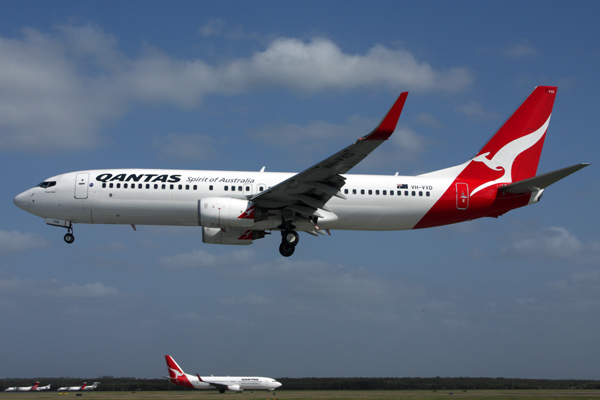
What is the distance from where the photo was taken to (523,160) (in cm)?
3169

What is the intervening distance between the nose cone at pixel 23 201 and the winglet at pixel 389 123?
18931mm

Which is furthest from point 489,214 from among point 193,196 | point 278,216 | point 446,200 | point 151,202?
point 151,202

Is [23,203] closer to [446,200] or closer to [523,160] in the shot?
[446,200]

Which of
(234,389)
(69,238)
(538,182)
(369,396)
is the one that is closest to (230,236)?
(69,238)

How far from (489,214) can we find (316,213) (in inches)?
394

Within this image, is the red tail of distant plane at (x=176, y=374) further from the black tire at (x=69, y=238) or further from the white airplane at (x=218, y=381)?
the black tire at (x=69, y=238)

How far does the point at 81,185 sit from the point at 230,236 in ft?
27.5

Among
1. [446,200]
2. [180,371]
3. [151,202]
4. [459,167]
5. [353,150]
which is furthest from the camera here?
[180,371]

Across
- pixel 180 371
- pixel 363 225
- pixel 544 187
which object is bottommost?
pixel 180 371

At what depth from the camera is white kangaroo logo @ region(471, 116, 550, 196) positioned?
101 feet

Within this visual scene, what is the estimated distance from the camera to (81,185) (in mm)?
27625

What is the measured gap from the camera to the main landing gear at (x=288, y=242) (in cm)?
2780

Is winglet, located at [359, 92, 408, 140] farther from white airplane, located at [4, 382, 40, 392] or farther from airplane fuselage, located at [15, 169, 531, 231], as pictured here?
white airplane, located at [4, 382, 40, 392]

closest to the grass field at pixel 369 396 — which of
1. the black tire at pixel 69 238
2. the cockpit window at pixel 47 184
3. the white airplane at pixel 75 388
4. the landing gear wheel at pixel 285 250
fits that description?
the landing gear wheel at pixel 285 250
